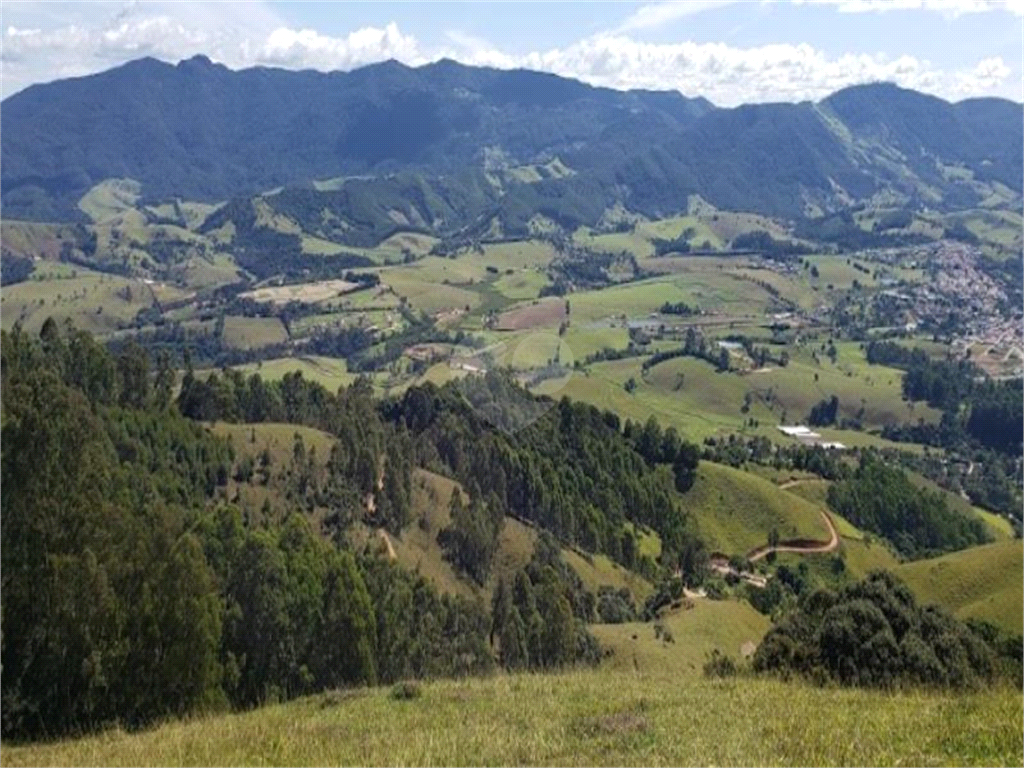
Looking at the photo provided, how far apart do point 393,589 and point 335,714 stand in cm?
2703

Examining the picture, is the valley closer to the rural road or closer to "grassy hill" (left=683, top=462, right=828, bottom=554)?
"grassy hill" (left=683, top=462, right=828, bottom=554)

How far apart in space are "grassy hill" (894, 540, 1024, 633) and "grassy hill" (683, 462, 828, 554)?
19.6m

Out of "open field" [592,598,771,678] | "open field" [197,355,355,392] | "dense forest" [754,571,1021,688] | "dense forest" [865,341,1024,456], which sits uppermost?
"dense forest" [754,571,1021,688]

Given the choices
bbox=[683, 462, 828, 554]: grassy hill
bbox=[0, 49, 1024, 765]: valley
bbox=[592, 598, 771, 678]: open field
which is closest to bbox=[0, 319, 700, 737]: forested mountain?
bbox=[0, 49, 1024, 765]: valley

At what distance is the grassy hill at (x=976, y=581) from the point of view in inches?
2306

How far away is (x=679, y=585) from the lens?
221 ft

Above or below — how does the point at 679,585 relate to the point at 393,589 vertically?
below

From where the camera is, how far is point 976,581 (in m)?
63.2

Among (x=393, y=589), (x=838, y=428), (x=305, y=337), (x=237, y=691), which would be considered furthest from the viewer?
(x=305, y=337)

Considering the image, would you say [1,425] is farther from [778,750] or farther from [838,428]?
[838,428]

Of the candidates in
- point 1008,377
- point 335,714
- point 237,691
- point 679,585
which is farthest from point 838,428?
point 335,714

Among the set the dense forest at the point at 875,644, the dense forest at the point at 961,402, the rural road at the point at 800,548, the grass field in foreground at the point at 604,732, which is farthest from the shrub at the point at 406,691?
the dense forest at the point at 961,402

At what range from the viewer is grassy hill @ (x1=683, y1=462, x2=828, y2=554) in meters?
86.6

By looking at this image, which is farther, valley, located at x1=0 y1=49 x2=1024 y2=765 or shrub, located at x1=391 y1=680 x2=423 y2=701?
shrub, located at x1=391 y1=680 x2=423 y2=701
